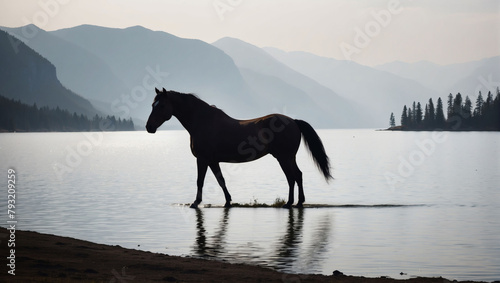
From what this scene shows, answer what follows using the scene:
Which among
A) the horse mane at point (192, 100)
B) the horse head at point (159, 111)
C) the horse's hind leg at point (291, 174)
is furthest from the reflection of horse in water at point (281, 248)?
the horse mane at point (192, 100)

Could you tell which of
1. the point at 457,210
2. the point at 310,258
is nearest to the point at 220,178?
the point at 457,210

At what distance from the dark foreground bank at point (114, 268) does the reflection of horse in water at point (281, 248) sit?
89 cm

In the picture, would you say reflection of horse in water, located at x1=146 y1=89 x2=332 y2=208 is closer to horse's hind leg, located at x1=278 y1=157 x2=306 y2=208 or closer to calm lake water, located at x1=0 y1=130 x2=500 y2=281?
horse's hind leg, located at x1=278 y1=157 x2=306 y2=208

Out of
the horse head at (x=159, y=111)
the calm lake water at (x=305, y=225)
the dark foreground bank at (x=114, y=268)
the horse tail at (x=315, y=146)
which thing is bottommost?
the dark foreground bank at (x=114, y=268)

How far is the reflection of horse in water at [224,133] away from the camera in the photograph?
25.0 m

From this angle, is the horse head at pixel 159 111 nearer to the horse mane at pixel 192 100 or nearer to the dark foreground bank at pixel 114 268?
the horse mane at pixel 192 100

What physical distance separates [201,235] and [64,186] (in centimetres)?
2016

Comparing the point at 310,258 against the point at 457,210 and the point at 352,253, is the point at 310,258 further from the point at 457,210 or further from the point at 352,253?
the point at 457,210

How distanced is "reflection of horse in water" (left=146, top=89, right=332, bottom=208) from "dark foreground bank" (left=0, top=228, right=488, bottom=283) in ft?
31.4

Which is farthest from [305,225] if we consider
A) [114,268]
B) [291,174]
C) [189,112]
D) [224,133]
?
[114,268]

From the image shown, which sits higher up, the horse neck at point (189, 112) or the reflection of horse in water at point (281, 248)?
the horse neck at point (189, 112)

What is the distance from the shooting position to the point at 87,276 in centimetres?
1261

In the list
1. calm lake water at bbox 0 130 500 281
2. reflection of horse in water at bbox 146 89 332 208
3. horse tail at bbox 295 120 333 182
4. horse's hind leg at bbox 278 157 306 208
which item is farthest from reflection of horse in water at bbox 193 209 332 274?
horse tail at bbox 295 120 333 182

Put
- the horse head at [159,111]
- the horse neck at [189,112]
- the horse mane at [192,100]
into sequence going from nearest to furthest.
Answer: the horse head at [159,111], the horse neck at [189,112], the horse mane at [192,100]
